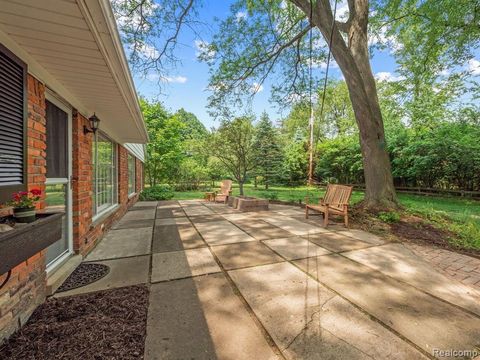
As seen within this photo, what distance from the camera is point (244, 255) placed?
10.8ft

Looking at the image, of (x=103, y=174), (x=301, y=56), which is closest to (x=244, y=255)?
(x=103, y=174)

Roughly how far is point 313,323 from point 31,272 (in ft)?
7.72

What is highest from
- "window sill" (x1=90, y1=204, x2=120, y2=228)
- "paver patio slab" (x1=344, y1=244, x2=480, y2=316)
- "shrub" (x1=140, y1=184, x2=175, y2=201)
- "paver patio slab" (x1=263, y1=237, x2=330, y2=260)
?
"window sill" (x1=90, y1=204, x2=120, y2=228)

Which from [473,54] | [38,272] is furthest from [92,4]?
[473,54]

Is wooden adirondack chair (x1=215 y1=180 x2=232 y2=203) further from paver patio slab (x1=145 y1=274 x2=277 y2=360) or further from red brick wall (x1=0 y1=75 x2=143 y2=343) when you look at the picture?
paver patio slab (x1=145 y1=274 x2=277 y2=360)

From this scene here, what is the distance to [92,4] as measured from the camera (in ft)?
4.72

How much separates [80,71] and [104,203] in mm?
3653

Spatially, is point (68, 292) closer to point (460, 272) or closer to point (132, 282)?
point (132, 282)

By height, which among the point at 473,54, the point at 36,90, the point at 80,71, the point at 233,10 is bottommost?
the point at 36,90

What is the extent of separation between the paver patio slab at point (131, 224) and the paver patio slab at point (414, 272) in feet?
14.1

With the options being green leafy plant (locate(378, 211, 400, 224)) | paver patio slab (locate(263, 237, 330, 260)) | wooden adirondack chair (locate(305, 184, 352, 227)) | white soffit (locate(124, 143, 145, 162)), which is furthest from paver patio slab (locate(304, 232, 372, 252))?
white soffit (locate(124, 143, 145, 162))

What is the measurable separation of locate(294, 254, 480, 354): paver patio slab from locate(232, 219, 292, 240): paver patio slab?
4.79 ft

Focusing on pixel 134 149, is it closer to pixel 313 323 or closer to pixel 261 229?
pixel 261 229

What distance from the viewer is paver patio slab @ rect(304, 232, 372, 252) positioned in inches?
143
